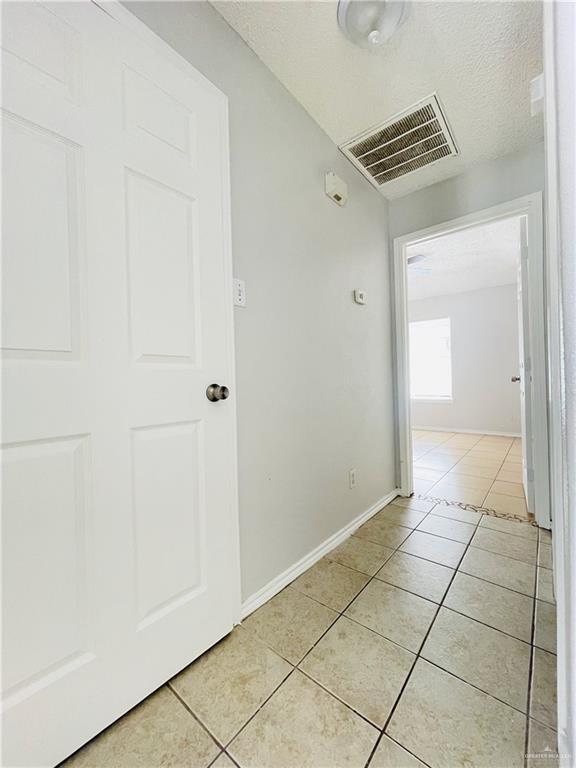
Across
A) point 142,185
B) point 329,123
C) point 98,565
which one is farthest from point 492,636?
point 329,123

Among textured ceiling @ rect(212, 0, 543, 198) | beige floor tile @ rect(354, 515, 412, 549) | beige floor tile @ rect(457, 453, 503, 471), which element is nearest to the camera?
textured ceiling @ rect(212, 0, 543, 198)

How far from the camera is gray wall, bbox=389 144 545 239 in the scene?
1.95 m

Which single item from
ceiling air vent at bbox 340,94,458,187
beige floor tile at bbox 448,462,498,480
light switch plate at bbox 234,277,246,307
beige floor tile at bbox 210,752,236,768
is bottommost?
beige floor tile at bbox 210,752,236,768

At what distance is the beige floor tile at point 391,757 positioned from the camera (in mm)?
752

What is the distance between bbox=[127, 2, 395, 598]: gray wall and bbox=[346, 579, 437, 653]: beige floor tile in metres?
0.36

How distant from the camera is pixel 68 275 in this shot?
2.58 ft

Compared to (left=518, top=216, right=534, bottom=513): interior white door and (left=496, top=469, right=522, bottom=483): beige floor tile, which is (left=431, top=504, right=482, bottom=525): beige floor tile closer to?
(left=518, top=216, right=534, bottom=513): interior white door

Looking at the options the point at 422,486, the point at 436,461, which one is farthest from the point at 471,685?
the point at 436,461

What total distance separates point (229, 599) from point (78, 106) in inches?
63.9

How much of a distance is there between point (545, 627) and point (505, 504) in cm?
128

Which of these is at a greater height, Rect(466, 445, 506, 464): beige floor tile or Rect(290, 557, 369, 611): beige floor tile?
Rect(466, 445, 506, 464): beige floor tile

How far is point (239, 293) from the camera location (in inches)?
49.5

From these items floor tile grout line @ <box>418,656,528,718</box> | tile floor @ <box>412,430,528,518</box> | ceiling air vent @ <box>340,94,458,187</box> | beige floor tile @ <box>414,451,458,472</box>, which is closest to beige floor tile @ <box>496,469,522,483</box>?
tile floor @ <box>412,430,528,518</box>

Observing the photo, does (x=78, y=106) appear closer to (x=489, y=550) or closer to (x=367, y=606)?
(x=367, y=606)
